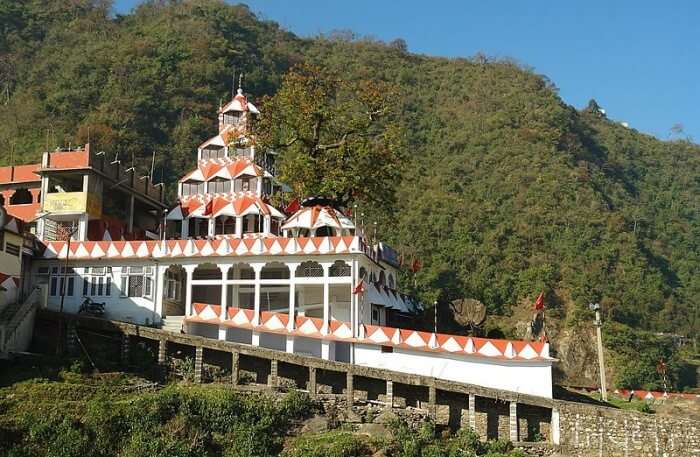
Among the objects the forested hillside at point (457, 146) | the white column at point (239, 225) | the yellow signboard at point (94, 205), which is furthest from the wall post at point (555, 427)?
the yellow signboard at point (94, 205)

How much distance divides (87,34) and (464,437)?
233 ft

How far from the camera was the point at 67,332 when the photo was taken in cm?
3644

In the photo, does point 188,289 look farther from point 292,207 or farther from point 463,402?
point 463,402

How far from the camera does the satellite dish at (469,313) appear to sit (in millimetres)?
42812

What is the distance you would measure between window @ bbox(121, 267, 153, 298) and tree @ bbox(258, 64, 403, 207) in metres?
8.12

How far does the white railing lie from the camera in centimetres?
3478

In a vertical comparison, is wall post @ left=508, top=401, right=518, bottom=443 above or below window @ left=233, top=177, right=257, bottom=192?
below

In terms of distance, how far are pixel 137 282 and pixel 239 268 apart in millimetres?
4726

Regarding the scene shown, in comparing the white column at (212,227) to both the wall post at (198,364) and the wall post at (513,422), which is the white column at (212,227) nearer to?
the wall post at (198,364)

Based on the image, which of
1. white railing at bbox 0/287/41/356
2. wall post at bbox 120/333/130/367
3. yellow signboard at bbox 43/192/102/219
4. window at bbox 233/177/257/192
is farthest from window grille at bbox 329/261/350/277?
white railing at bbox 0/287/41/356

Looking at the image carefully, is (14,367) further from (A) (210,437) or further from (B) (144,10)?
(B) (144,10)

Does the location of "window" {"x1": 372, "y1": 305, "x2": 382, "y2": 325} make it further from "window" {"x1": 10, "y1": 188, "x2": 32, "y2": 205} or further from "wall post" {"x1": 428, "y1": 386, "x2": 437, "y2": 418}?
"window" {"x1": 10, "y1": 188, "x2": 32, "y2": 205}

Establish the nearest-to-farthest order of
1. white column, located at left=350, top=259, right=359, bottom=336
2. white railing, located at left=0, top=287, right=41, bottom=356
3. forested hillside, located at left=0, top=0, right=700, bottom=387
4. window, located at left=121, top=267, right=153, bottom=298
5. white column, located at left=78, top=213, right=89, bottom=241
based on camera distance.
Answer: white railing, located at left=0, top=287, right=41, bottom=356
white column, located at left=350, top=259, right=359, bottom=336
window, located at left=121, top=267, right=153, bottom=298
white column, located at left=78, top=213, right=89, bottom=241
forested hillside, located at left=0, top=0, right=700, bottom=387

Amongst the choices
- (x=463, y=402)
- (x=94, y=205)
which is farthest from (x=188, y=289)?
(x=463, y=402)
